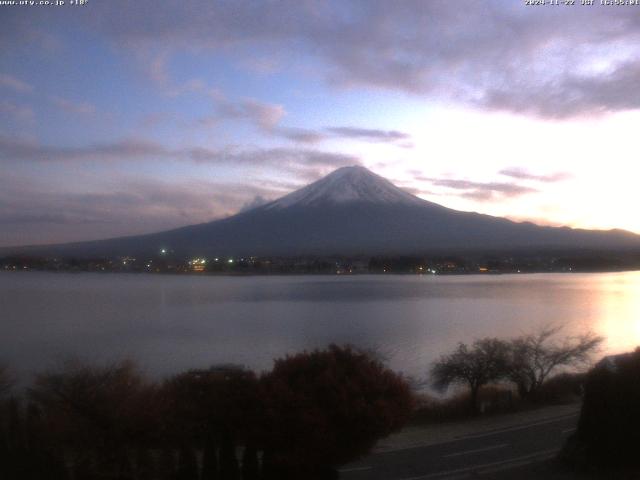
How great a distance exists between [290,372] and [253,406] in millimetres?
460

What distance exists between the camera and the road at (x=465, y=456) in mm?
7277

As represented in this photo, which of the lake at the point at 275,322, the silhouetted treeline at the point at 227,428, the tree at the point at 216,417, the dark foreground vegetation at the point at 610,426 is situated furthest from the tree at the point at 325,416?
the lake at the point at 275,322

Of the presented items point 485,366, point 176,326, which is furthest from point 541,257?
point 485,366

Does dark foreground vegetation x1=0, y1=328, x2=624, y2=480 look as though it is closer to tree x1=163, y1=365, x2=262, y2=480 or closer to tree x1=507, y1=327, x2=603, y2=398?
tree x1=163, y1=365, x2=262, y2=480

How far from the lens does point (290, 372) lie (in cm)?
676

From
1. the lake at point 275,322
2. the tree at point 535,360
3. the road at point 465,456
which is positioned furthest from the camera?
the lake at point 275,322

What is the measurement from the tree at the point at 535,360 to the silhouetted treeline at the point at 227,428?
280 inches

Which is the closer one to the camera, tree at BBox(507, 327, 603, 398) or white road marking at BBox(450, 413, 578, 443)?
white road marking at BBox(450, 413, 578, 443)

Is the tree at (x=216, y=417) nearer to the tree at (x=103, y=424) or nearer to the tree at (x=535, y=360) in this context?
the tree at (x=103, y=424)

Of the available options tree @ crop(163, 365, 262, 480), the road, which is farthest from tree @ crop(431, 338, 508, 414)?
tree @ crop(163, 365, 262, 480)

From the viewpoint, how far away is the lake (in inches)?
758

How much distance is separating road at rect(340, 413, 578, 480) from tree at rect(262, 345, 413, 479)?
857 millimetres

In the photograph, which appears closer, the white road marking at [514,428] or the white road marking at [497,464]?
the white road marking at [497,464]


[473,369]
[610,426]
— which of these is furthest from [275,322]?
[610,426]
